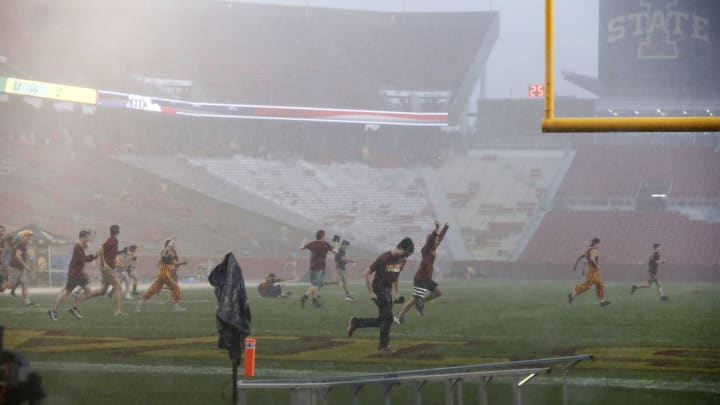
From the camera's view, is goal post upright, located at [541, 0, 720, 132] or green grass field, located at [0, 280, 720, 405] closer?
goal post upright, located at [541, 0, 720, 132]

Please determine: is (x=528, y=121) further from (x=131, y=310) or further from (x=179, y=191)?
(x=131, y=310)

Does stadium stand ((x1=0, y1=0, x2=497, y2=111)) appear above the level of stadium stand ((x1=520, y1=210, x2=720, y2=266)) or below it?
above

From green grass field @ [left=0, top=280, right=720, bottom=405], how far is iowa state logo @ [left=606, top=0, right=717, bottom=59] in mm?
3039

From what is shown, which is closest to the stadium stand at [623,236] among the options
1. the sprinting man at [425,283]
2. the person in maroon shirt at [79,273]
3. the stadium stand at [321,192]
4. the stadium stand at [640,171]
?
the stadium stand at [640,171]

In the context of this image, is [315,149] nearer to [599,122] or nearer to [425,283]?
[425,283]

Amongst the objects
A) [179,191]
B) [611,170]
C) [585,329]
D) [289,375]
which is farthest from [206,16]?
[289,375]

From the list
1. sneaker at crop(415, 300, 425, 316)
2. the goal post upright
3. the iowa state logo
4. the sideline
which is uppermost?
the iowa state logo

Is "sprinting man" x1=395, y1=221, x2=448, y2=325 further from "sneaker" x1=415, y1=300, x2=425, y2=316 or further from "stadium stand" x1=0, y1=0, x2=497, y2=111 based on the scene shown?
"stadium stand" x1=0, y1=0, x2=497, y2=111

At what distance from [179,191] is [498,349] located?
26831 millimetres

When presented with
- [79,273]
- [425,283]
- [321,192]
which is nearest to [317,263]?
[425,283]

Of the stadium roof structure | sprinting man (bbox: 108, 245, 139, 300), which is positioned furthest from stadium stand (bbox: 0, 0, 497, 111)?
sprinting man (bbox: 108, 245, 139, 300)

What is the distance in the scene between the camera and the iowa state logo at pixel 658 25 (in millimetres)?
9039

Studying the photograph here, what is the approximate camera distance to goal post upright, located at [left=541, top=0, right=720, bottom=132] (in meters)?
6.93

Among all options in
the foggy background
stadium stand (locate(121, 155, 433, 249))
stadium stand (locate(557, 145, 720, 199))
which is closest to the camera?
the foggy background
